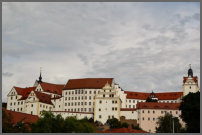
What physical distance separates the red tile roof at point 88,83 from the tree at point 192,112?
54.9 meters

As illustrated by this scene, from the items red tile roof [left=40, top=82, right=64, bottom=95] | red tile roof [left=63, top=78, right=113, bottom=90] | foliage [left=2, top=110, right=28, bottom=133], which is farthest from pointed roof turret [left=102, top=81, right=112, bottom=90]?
foliage [left=2, top=110, right=28, bottom=133]

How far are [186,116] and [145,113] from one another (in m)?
41.6

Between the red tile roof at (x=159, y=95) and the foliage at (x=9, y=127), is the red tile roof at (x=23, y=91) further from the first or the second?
the foliage at (x=9, y=127)

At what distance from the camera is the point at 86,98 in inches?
4653

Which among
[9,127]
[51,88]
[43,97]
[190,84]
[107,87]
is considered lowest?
[9,127]

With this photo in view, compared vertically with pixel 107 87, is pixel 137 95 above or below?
below

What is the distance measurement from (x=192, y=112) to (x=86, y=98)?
59489mm

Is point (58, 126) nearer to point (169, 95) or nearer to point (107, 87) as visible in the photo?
point (107, 87)

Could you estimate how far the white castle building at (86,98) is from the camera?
345 ft

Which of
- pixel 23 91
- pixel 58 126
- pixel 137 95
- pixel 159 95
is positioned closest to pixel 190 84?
pixel 159 95

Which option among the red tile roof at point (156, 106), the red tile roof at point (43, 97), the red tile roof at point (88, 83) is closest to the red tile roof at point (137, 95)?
the red tile roof at point (88, 83)

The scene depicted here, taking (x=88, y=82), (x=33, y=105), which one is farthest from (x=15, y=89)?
(x=88, y=82)

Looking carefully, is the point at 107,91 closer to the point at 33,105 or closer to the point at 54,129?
the point at 33,105

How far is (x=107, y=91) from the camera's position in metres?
108
